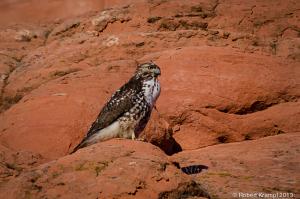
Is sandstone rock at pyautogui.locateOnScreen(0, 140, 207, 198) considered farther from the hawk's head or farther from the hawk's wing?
the hawk's head

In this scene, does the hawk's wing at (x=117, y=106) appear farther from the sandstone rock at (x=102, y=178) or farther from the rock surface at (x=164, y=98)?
the sandstone rock at (x=102, y=178)

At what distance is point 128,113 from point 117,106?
25 centimetres

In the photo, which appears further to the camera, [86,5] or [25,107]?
[86,5]

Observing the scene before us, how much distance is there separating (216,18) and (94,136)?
7180 millimetres

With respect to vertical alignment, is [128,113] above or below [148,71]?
below

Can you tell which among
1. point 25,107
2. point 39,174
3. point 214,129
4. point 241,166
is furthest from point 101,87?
point 39,174

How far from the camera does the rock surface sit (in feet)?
22.9

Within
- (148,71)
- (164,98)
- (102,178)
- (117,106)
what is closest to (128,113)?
(117,106)

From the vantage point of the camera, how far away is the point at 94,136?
923 cm

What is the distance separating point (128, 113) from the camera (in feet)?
29.8

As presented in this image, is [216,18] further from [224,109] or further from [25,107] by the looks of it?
[25,107]

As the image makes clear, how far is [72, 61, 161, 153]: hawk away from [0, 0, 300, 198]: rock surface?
869 mm

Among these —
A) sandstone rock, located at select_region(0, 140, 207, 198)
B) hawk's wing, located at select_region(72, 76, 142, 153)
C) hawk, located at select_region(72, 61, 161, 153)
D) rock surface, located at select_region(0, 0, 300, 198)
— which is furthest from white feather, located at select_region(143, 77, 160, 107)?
sandstone rock, located at select_region(0, 140, 207, 198)

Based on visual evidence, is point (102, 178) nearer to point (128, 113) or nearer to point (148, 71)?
point (128, 113)
